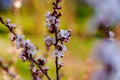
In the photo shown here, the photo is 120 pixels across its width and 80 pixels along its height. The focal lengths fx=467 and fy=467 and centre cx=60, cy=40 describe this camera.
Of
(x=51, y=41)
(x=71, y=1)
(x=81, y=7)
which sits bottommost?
(x=51, y=41)

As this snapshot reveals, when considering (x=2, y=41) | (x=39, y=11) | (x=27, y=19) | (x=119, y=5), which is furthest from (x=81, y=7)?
(x=119, y=5)

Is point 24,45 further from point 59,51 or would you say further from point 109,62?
point 109,62

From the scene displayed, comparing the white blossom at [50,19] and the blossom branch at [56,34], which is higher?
the white blossom at [50,19]

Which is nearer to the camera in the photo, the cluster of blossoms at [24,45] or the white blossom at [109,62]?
the white blossom at [109,62]

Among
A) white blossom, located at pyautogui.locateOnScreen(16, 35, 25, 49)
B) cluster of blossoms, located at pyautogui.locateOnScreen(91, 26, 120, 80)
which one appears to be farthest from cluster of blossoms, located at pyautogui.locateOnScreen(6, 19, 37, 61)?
cluster of blossoms, located at pyautogui.locateOnScreen(91, 26, 120, 80)

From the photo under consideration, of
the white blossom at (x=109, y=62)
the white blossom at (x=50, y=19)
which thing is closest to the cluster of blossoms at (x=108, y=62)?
the white blossom at (x=109, y=62)

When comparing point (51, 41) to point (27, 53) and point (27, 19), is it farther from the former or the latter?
point (27, 19)

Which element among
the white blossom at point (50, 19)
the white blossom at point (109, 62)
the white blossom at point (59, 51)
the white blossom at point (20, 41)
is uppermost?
the white blossom at point (50, 19)

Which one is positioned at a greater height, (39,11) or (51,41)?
(39,11)

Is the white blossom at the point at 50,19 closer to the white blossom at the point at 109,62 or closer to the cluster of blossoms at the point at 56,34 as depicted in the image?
the cluster of blossoms at the point at 56,34

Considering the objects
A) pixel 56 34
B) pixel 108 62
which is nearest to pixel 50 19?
pixel 56 34

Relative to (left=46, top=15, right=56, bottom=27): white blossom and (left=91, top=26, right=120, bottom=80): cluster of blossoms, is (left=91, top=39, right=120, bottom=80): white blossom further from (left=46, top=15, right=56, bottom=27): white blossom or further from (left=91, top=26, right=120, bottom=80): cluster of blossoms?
(left=46, top=15, right=56, bottom=27): white blossom
